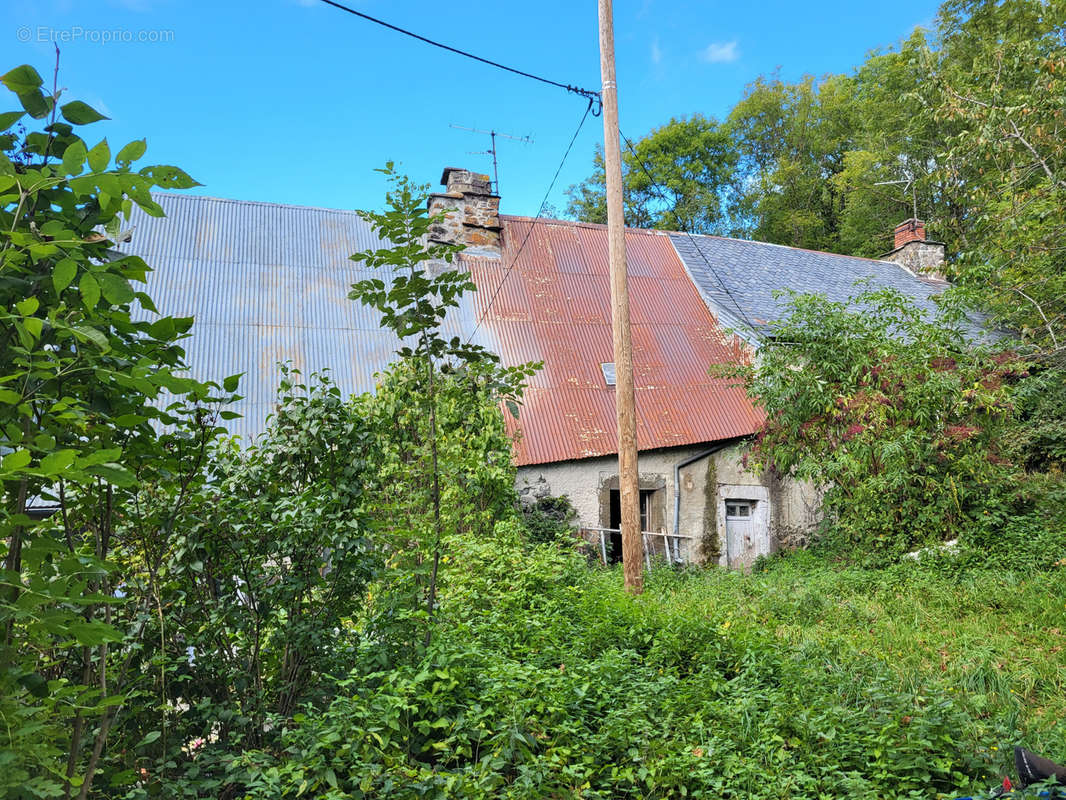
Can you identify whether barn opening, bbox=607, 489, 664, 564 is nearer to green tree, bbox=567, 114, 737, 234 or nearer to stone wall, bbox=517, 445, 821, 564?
stone wall, bbox=517, 445, 821, 564

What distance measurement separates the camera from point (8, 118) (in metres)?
1.81

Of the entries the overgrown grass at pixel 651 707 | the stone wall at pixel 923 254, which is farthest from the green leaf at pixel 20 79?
the stone wall at pixel 923 254

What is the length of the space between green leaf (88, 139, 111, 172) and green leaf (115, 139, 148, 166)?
8 cm

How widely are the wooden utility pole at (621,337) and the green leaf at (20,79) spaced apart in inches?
233

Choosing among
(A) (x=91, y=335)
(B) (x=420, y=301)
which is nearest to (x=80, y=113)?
(A) (x=91, y=335)

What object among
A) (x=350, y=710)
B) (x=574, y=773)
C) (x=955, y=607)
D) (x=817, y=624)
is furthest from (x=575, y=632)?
(x=955, y=607)

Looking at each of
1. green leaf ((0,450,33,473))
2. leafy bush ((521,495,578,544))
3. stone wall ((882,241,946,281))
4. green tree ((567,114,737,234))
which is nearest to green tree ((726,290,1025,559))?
leafy bush ((521,495,578,544))

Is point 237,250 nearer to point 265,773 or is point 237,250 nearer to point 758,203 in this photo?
point 265,773

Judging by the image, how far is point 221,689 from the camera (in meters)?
3.42

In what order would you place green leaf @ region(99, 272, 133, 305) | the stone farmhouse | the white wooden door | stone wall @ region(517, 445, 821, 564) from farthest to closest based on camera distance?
the white wooden door
the stone farmhouse
stone wall @ region(517, 445, 821, 564)
green leaf @ region(99, 272, 133, 305)

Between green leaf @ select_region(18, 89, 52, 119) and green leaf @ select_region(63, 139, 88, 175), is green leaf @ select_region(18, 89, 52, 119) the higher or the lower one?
the higher one

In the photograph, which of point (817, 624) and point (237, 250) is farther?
point (237, 250)

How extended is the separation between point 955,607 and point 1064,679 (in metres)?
2.34

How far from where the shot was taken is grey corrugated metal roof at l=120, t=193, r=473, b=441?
11.8 m
